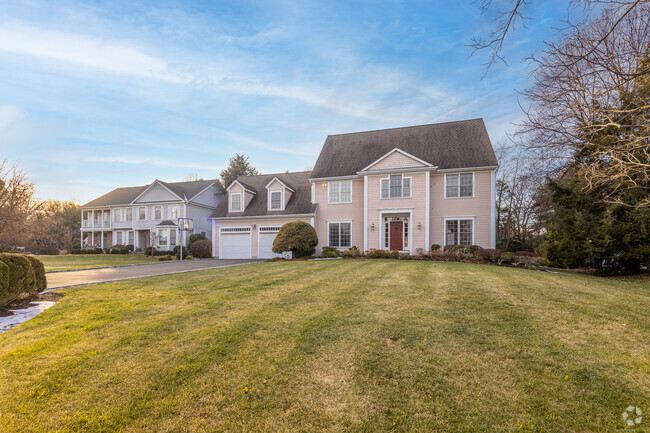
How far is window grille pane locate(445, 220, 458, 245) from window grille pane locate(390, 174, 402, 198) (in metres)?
3.42

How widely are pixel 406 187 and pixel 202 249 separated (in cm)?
1667

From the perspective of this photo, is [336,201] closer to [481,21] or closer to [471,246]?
[471,246]

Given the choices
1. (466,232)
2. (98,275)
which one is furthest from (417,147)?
(98,275)

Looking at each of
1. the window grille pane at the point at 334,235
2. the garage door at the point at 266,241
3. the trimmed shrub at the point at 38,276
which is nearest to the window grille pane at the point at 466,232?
the window grille pane at the point at 334,235

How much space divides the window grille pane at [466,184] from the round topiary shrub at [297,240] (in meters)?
9.24

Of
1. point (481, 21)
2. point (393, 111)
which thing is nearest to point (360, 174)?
point (393, 111)

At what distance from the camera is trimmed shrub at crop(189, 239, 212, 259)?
77.1 feet

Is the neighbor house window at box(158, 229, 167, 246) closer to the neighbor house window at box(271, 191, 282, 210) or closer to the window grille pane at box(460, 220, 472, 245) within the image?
the neighbor house window at box(271, 191, 282, 210)

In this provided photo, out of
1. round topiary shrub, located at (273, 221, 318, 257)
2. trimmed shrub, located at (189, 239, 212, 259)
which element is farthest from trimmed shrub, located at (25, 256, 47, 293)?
trimmed shrub, located at (189, 239, 212, 259)

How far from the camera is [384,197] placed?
58.8ft

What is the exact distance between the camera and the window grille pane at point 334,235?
63.4 feet

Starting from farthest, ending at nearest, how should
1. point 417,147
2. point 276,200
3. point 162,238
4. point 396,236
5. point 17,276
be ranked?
point 162,238 → point 276,200 → point 417,147 → point 396,236 → point 17,276

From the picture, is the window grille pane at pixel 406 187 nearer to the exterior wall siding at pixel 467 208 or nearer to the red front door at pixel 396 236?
the exterior wall siding at pixel 467 208

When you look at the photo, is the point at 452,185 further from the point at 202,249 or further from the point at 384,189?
the point at 202,249
